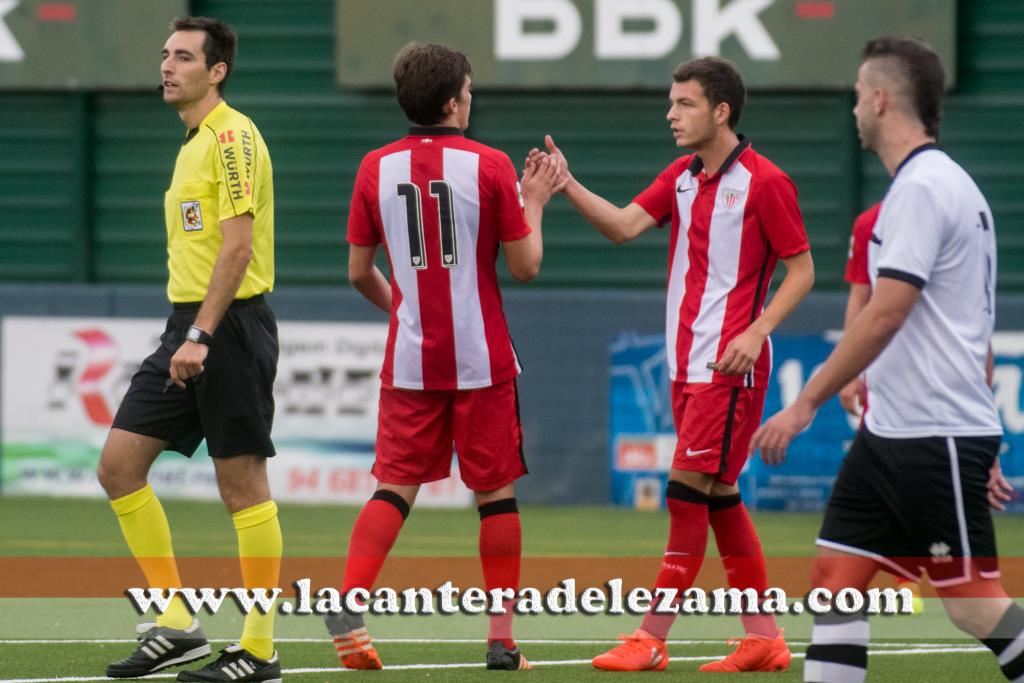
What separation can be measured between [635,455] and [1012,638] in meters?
9.73

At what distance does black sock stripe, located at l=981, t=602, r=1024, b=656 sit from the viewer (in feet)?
15.7

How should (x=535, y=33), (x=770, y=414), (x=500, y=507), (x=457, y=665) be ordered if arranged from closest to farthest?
(x=500, y=507) < (x=457, y=665) < (x=770, y=414) < (x=535, y=33)

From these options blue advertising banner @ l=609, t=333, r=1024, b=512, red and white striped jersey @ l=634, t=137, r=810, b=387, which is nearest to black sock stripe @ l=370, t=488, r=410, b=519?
red and white striped jersey @ l=634, t=137, r=810, b=387

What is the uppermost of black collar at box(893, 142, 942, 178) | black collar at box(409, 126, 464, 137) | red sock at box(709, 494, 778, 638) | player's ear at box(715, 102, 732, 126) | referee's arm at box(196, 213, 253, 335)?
player's ear at box(715, 102, 732, 126)

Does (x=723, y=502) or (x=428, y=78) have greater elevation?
(x=428, y=78)

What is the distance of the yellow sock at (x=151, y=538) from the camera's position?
652 cm

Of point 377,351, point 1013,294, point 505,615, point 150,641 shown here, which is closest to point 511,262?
point 505,615

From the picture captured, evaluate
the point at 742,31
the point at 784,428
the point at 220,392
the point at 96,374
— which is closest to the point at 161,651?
the point at 220,392

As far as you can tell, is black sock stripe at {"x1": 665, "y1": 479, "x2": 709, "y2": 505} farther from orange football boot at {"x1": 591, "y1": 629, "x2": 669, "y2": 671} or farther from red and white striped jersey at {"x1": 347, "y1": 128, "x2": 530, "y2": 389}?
red and white striped jersey at {"x1": 347, "y1": 128, "x2": 530, "y2": 389}

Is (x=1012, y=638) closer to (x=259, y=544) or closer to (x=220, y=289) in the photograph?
(x=259, y=544)

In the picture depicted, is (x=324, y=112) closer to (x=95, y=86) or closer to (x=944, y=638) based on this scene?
(x=95, y=86)

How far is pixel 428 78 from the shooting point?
6.38m

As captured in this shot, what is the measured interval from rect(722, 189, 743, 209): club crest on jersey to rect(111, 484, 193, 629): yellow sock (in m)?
2.37

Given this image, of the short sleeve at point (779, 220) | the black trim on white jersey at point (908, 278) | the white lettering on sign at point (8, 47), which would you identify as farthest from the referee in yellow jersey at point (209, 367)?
the white lettering on sign at point (8, 47)
